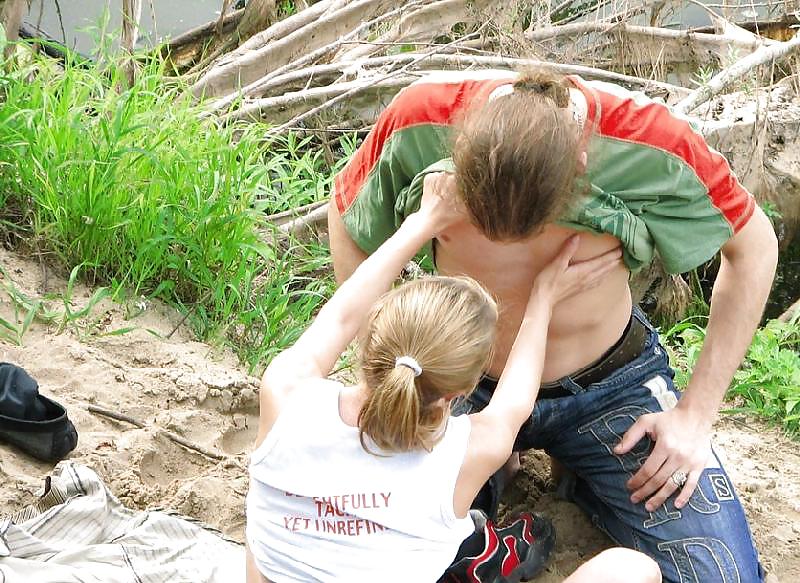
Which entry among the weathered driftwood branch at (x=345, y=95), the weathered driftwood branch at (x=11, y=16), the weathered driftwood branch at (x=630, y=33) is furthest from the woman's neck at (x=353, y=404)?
the weathered driftwood branch at (x=630, y=33)

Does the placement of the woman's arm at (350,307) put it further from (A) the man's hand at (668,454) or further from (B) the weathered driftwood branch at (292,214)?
(B) the weathered driftwood branch at (292,214)

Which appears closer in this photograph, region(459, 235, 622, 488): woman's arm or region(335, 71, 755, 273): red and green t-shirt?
region(459, 235, 622, 488): woman's arm

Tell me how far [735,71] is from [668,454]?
289 centimetres

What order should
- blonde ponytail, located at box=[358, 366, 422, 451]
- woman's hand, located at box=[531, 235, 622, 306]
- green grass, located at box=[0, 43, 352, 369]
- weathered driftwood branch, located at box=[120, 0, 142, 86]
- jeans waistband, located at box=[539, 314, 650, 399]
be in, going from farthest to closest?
weathered driftwood branch, located at box=[120, 0, 142, 86] < green grass, located at box=[0, 43, 352, 369] < jeans waistband, located at box=[539, 314, 650, 399] < woman's hand, located at box=[531, 235, 622, 306] < blonde ponytail, located at box=[358, 366, 422, 451]

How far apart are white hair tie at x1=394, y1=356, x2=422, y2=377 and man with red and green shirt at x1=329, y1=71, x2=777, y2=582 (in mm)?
392

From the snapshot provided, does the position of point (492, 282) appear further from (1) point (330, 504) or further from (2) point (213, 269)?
(2) point (213, 269)

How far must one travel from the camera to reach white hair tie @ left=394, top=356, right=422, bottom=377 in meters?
1.66

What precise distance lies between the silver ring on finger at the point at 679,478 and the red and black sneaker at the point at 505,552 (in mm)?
345

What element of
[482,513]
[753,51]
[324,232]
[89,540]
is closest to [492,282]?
[482,513]

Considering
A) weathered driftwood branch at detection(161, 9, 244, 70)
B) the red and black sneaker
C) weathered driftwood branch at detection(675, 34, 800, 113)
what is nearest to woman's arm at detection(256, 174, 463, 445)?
the red and black sneaker

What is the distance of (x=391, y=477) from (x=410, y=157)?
2.56 ft

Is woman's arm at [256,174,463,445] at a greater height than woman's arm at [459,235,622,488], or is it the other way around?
woman's arm at [256,174,463,445]

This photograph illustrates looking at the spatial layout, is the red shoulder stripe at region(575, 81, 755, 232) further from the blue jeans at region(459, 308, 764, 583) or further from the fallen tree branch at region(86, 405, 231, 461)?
the fallen tree branch at region(86, 405, 231, 461)

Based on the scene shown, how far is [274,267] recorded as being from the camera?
3.68m
